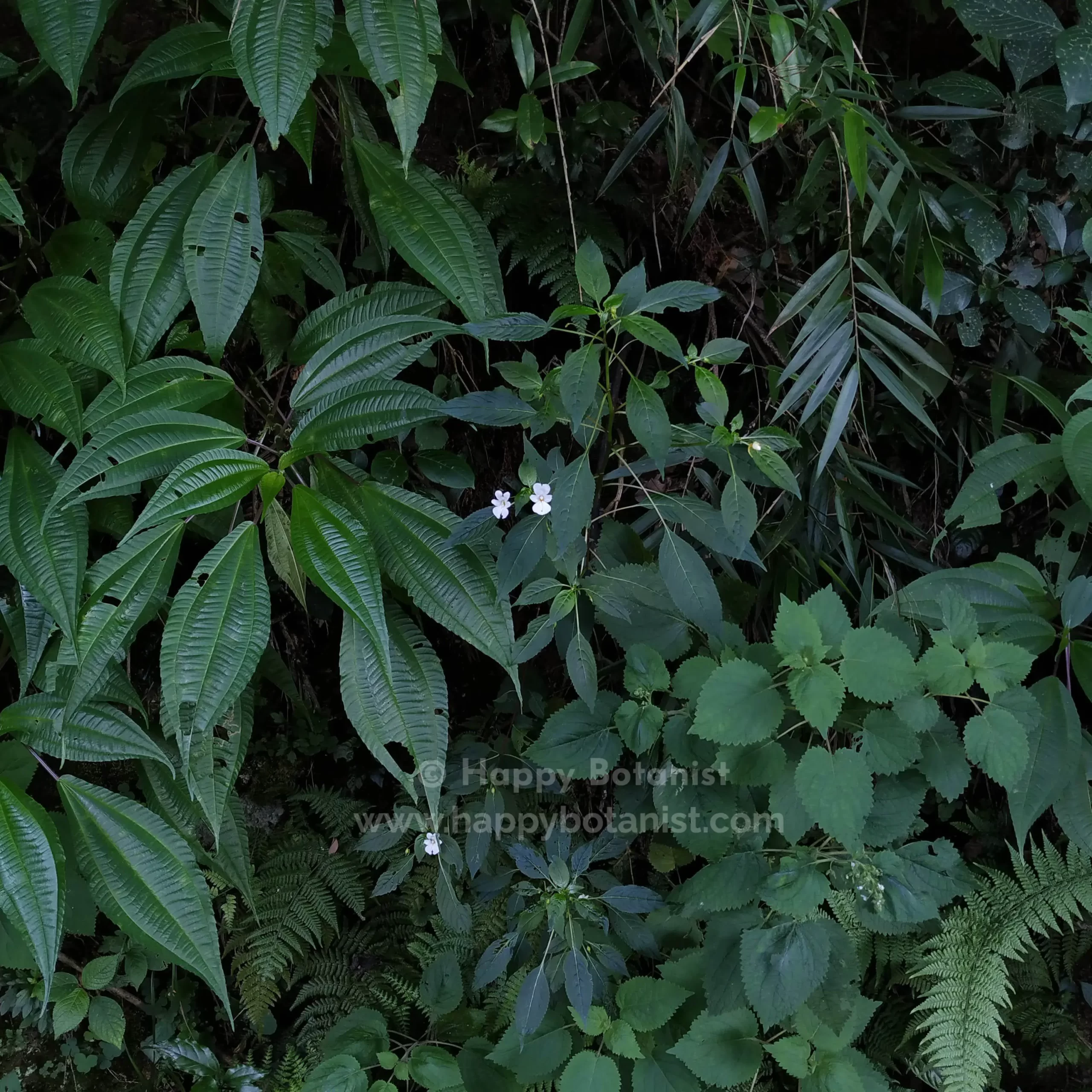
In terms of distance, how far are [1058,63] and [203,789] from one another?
5.19 ft

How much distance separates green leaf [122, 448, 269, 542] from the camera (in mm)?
992

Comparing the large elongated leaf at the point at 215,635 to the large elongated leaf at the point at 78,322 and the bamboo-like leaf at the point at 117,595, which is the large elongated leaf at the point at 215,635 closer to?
the bamboo-like leaf at the point at 117,595

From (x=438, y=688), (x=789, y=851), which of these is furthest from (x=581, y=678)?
(x=789, y=851)

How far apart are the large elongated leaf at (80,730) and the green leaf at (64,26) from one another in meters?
0.81

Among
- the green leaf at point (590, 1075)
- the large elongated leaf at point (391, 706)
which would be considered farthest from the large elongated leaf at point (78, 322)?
the green leaf at point (590, 1075)

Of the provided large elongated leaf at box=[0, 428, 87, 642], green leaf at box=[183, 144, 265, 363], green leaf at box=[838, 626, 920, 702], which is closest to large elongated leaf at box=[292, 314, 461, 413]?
green leaf at box=[183, 144, 265, 363]

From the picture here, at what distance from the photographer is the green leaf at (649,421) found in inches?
38.8

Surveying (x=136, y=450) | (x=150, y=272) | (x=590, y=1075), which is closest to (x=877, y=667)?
(x=590, y=1075)

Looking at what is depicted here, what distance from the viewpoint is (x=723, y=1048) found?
1129 millimetres

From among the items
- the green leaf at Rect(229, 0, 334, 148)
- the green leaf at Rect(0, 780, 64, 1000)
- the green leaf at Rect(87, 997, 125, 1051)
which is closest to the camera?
the green leaf at Rect(229, 0, 334, 148)

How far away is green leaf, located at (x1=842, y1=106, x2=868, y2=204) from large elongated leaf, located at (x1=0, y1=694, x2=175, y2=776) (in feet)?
4.15

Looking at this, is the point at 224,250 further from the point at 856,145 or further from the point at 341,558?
the point at 856,145

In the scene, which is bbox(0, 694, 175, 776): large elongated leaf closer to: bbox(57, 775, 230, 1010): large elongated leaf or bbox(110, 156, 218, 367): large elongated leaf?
bbox(57, 775, 230, 1010): large elongated leaf

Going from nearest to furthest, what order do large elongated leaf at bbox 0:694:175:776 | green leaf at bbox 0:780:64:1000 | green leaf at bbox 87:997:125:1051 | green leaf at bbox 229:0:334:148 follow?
1. green leaf at bbox 229:0:334:148
2. green leaf at bbox 0:780:64:1000
3. large elongated leaf at bbox 0:694:175:776
4. green leaf at bbox 87:997:125:1051
